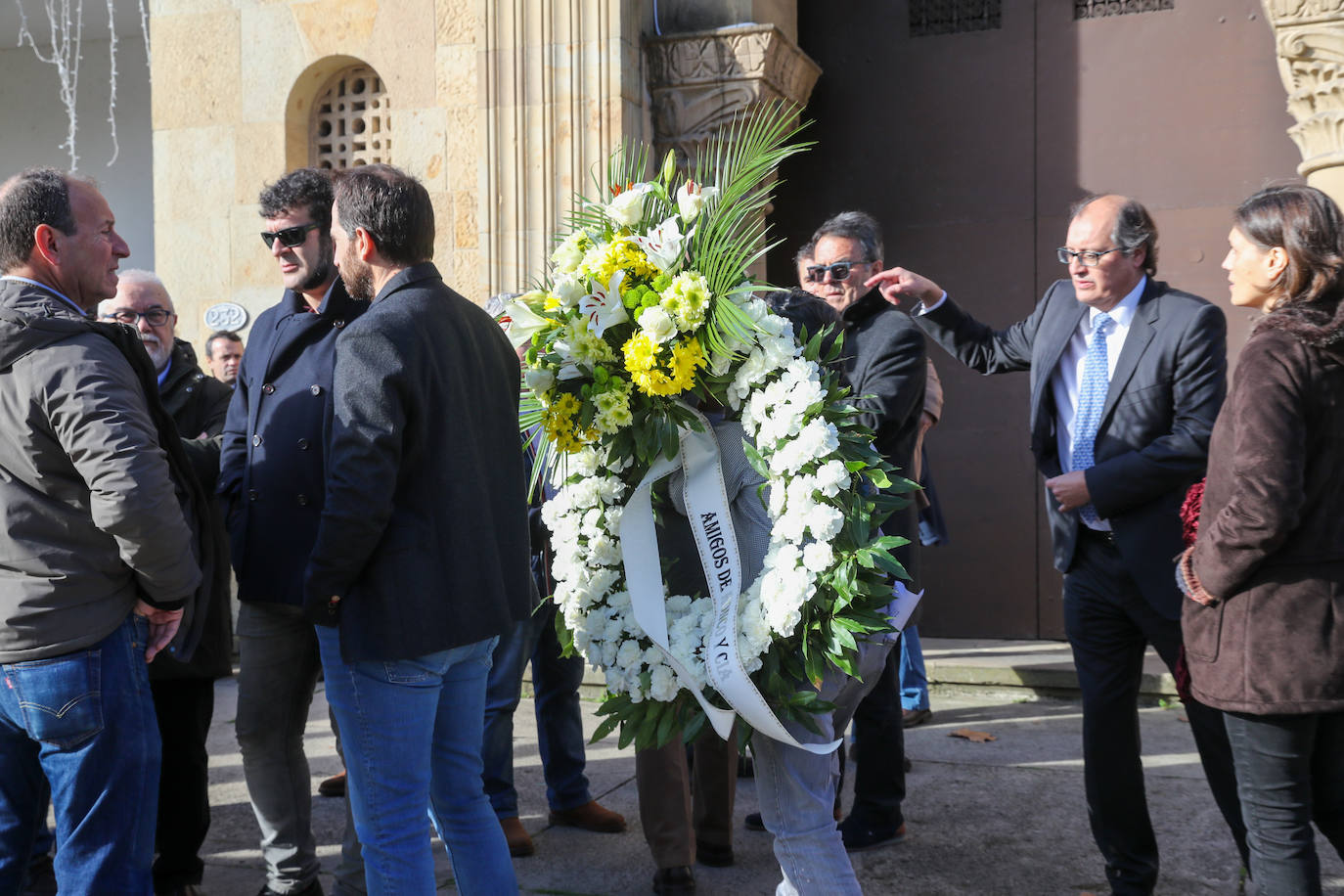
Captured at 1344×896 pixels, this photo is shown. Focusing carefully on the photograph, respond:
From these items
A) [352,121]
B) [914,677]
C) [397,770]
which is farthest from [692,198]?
[352,121]

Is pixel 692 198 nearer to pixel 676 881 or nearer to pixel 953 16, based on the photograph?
pixel 676 881

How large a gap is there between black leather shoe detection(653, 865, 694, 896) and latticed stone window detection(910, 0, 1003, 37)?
501cm

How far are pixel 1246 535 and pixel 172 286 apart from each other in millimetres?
6327

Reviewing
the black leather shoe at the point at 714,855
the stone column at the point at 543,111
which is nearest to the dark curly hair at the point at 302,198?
the black leather shoe at the point at 714,855

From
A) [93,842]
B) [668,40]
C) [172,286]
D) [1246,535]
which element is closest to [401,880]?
[93,842]

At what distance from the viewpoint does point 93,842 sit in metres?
2.78

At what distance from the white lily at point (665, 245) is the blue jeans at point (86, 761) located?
60.1 inches

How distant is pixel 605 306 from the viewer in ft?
9.62

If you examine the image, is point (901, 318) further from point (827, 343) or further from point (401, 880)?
point (401, 880)

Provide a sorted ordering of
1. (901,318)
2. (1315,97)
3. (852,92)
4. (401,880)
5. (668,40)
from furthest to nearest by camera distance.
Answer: (852,92) < (668,40) < (1315,97) < (901,318) < (401,880)

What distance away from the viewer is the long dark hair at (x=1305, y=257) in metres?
2.86

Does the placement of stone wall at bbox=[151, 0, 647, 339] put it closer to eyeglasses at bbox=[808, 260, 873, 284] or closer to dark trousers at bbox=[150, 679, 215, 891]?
eyeglasses at bbox=[808, 260, 873, 284]

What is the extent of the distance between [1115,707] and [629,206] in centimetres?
203

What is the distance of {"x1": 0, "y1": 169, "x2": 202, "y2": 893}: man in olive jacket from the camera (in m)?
2.71
